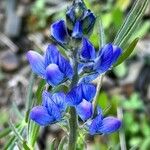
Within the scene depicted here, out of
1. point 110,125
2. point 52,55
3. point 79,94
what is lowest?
point 110,125

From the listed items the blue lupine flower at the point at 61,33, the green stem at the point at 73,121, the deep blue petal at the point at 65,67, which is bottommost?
the green stem at the point at 73,121

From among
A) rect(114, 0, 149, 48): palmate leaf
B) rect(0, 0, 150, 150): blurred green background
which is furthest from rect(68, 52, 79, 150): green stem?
rect(0, 0, 150, 150): blurred green background

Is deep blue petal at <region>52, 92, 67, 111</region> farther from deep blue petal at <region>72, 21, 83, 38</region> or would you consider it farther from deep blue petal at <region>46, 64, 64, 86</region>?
deep blue petal at <region>72, 21, 83, 38</region>

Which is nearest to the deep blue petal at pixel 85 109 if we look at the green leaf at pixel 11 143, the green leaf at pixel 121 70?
the green leaf at pixel 11 143

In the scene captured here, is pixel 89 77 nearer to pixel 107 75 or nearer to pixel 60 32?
pixel 60 32

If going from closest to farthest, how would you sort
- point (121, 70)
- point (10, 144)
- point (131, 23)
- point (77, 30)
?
point (77, 30)
point (131, 23)
point (10, 144)
point (121, 70)

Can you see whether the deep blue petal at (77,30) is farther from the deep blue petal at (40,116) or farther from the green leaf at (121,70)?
the green leaf at (121,70)

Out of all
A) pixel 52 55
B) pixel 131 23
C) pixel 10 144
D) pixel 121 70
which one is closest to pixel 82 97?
pixel 52 55

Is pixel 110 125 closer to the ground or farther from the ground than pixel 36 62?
closer to the ground
